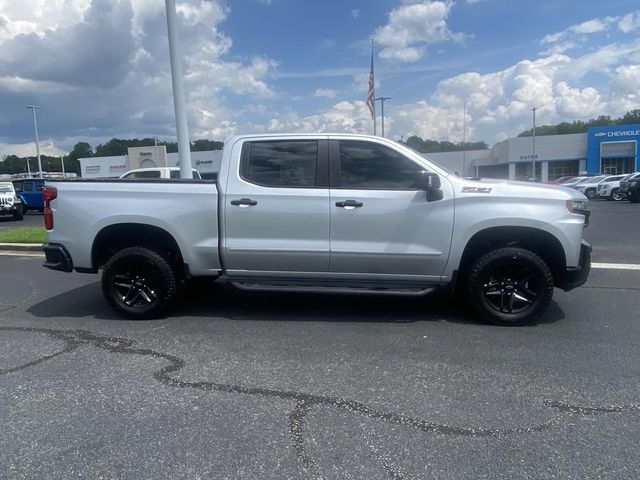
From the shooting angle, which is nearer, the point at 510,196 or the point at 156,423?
the point at 156,423

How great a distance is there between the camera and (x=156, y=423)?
3.24 m

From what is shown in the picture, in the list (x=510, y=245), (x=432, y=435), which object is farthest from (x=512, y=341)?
(x=432, y=435)

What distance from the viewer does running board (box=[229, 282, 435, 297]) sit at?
511 centimetres

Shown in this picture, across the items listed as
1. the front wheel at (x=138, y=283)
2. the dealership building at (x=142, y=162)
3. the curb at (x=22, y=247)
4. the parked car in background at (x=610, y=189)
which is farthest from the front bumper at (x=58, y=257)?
the dealership building at (x=142, y=162)

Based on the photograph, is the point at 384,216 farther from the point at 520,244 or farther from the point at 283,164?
the point at 520,244

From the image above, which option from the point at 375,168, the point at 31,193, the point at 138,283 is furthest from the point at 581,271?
the point at 31,193

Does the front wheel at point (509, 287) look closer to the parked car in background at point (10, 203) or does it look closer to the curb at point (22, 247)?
the curb at point (22, 247)

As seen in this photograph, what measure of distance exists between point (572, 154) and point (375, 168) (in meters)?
60.8

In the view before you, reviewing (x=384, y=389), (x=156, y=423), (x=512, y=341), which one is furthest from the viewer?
(x=512, y=341)

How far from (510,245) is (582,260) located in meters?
0.72

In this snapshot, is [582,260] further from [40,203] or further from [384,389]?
[40,203]

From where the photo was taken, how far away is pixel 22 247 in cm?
1092

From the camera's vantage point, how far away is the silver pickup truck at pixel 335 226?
4977 mm

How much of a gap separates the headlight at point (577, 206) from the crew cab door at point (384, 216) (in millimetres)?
1146
